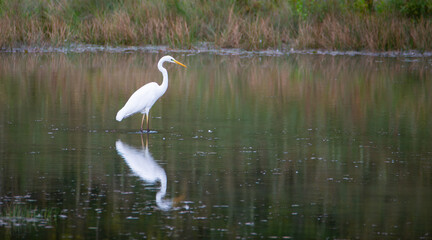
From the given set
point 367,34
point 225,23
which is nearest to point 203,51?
point 225,23

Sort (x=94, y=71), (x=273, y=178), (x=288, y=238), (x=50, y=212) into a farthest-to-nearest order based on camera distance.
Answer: (x=94, y=71) → (x=273, y=178) → (x=50, y=212) → (x=288, y=238)

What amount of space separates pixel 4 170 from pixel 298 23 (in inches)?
694

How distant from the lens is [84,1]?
87.9ft

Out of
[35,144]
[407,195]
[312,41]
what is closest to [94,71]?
[312,41]

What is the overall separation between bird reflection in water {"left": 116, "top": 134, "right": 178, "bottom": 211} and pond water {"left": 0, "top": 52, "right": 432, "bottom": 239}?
0.06 ft

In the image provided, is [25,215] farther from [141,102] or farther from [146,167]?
[141,102]

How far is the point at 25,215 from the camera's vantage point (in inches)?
273

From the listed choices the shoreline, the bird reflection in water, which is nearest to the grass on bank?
the shoreline

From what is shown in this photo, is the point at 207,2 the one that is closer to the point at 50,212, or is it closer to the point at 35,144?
the point at 35,144

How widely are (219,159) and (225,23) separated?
53.8 ft

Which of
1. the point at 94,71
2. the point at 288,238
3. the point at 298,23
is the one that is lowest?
the point at 288,238

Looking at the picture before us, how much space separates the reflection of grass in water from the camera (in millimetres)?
6721

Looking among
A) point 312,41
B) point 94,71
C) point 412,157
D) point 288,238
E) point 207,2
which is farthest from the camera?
point 207,2

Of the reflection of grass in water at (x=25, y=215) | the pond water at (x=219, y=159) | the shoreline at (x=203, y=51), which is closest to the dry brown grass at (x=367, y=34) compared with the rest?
the shoreline at (x=203, y=51)
